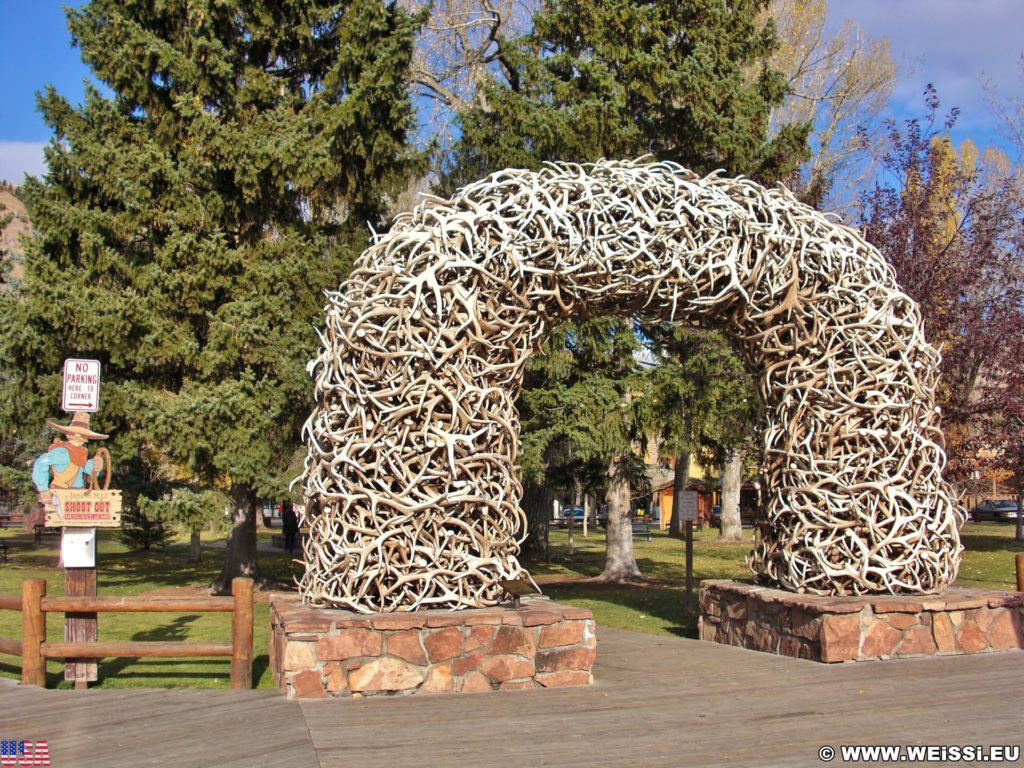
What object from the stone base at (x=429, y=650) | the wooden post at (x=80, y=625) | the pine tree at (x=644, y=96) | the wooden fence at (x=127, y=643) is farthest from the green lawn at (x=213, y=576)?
the pine tree at (x=644, y=96)

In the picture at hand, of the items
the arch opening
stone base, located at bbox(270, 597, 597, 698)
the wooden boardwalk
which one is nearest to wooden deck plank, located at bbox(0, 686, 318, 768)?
the wooden boardwalk

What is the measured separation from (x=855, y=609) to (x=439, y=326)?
407 centimetres

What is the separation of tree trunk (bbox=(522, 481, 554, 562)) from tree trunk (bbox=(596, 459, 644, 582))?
292 cm

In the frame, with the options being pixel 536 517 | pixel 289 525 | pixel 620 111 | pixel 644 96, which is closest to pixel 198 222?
pixel 620 111

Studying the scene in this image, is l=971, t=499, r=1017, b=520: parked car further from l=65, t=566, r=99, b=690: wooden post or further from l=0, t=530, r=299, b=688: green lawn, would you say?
l=65, t=566, r=99, b=690: wooden post

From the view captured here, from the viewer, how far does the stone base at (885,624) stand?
796 centimetres

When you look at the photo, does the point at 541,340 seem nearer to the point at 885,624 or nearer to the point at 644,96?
the point at 885,624

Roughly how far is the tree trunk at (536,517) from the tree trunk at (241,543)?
6.69 meters

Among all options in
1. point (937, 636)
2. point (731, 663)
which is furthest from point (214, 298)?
point (937, 636)

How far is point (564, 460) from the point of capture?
64.4 feet

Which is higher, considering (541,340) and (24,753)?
(541,340)

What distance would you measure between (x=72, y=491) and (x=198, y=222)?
8.19 meters

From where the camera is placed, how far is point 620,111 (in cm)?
1705

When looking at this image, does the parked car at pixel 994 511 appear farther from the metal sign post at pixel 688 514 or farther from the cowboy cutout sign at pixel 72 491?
the cowboy cutout sign at pixel 72 491
